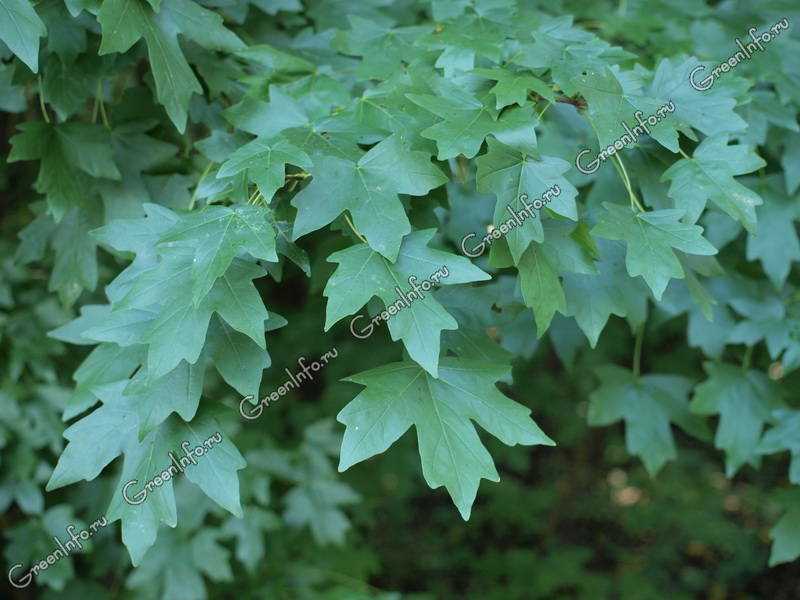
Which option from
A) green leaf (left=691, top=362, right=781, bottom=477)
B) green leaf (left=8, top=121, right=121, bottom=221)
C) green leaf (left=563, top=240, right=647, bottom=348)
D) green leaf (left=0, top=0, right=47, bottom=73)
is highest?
green leaf (left=0, top=0, right=47, bottom=73)

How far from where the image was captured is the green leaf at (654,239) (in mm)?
1568

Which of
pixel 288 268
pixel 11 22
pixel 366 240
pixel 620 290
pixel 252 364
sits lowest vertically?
pixel 288 268

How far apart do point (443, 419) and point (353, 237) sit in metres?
0.41

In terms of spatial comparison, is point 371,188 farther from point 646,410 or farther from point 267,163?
point 646,410

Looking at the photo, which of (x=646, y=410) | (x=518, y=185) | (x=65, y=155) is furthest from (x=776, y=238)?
(x=65, y=155)

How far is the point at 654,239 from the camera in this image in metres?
1.61

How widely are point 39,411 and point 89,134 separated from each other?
104 cm

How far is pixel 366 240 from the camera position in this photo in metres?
1.54

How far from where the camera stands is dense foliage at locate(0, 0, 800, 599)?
154cm

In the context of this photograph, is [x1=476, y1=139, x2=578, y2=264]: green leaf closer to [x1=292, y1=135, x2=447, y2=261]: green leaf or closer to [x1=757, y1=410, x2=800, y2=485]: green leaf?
[x1=292, y1=135, x2=447, y2=261]: green leaf

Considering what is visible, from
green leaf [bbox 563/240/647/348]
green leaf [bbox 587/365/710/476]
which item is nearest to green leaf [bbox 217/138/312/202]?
green leaf [bbox 563/240/647/348]

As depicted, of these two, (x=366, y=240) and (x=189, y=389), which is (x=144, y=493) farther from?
(x=366, y=240)

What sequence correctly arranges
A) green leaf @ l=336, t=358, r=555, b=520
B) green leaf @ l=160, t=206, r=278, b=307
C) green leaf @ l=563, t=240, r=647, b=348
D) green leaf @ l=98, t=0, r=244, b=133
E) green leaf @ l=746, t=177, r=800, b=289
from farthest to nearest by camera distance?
green leaf @ l=746, t=177, r=800, b=289 → green leaf @ l=563, t=240, r=647, b=348 → green leaf @ l=98, t=0, r=244, b=133 → green leaf @ l=336, t=358, r=555, b=520 → green leaf @ l=160, t=206, r=278, b=307

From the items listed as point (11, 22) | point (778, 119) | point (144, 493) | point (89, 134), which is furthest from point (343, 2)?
point (144, 493)
